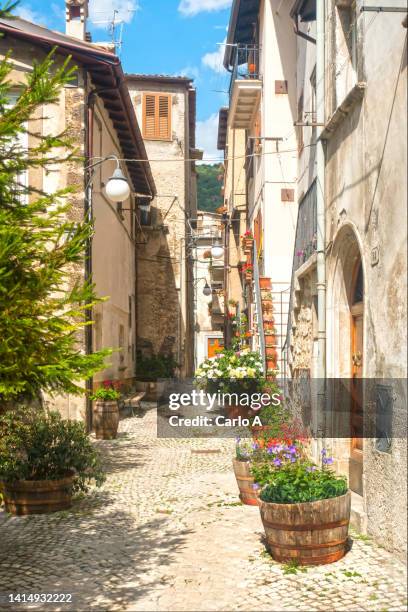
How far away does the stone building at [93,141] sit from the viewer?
12.0 meters

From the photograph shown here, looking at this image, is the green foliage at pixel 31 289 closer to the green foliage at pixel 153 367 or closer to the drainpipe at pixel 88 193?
the drainpipe at pixel 88 193

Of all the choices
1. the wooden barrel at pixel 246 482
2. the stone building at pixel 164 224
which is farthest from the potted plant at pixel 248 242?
the wooden barrel at pixel 246 482

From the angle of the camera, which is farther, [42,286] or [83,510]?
[83,510]

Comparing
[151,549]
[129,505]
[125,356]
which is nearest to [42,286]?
[151,549]

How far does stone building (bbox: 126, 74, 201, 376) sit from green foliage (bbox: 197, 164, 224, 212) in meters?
17.6

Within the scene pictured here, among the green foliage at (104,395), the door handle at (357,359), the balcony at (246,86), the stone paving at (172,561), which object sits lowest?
the stone paving at (172,561)

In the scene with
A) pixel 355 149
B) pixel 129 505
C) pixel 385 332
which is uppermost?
pixel 355 149

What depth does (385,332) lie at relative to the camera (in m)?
5.40

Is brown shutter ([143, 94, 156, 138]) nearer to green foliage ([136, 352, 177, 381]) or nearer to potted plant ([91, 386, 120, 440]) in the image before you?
green foliage ([136, 352, 177, 381])

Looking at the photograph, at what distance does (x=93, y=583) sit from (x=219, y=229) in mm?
25908

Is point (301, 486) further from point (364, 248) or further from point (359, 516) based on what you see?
point (364, 248)

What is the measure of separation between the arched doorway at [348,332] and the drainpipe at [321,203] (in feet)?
0.27

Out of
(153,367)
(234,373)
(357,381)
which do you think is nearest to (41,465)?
(357,381)

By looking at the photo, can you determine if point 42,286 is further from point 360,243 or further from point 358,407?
point 358,407
